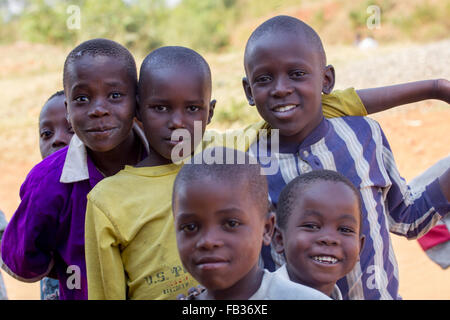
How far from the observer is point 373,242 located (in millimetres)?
2467

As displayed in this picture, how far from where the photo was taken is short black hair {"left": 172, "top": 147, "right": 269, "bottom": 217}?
76.5 inches

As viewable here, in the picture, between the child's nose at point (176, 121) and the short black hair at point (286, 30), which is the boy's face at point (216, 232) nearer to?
the child's nose at point (176, 121)

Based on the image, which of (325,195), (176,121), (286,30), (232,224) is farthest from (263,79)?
(232,224)

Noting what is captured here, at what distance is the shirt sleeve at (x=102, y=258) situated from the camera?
2.22 m

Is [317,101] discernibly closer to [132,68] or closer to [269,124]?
[269,124]

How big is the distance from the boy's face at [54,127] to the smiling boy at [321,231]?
1.60 m

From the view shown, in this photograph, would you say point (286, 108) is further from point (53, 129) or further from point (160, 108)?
point (53, 129)

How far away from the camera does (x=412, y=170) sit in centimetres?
875

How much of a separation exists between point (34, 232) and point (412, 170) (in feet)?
23.9

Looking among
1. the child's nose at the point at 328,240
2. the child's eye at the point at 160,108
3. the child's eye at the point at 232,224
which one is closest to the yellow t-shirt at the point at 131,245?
the child's eye at the point at 160,108

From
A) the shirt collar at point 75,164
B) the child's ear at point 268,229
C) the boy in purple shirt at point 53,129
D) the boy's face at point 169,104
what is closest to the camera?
the child's ear at point 268,229

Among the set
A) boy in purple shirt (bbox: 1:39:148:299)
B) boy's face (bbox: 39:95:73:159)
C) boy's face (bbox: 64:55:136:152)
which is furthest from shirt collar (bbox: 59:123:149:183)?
boy's face (bbox: 39:95:73:159)
